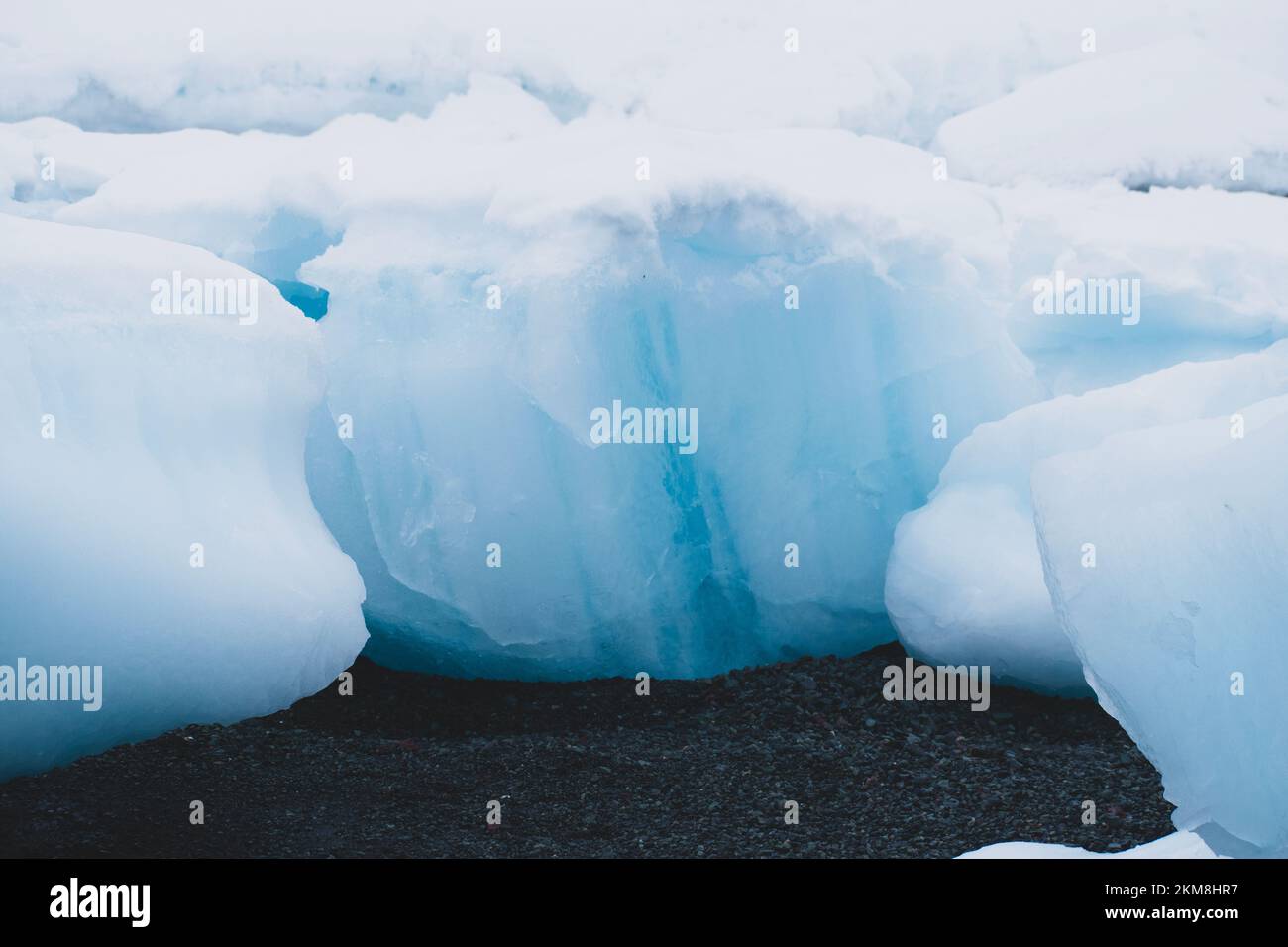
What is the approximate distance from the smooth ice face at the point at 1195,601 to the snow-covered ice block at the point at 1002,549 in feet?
6.23

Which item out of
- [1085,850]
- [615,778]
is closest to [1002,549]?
[1085,850]

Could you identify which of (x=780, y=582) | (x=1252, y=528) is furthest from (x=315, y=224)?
(x=1252, y=528)

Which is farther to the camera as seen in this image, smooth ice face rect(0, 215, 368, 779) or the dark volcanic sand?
the dark volcanic sand

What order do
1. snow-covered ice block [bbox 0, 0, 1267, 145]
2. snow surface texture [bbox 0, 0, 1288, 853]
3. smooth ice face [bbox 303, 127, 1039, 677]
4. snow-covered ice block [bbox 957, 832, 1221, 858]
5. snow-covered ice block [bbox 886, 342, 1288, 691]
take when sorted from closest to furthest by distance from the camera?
snow surface texture [bbox 0, 0, 1288, 853] → snow-covered ice block [bbox 957, 832, 1221, 858] → smooth ice face [bbox 303, 127, 1039, 677] → snow-covered ice block [bbox 886, 342, 1288, 691] → snow-covered ice block [bbox 0, 0, 1267, 145]

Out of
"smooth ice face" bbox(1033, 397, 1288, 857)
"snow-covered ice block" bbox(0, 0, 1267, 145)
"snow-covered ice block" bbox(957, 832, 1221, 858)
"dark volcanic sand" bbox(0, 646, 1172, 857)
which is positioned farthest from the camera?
"snow-covered ice block" bbox(0, 0, 1267, 145)

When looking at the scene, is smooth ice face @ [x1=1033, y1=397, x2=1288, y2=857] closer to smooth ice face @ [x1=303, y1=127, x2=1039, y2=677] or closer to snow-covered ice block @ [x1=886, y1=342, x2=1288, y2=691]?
snow-covered ice block @ [x1=886, y1=342, x2=1288, y2=691]

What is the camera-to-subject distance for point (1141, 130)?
747 cm

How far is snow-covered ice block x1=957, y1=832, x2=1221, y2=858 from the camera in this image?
12.9ft

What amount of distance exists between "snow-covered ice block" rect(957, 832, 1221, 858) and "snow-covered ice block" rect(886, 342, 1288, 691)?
1313 mm

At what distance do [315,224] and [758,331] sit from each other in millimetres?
2113

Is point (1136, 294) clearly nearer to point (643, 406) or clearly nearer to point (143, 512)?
point (643, 406)

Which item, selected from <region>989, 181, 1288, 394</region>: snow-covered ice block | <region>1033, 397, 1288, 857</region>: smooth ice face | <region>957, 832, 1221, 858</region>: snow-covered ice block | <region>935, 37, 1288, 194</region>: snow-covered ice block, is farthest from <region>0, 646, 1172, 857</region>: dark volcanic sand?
<region>935, 37, 1288, 194</region>: snow-covered ice block

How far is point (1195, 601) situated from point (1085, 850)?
1.30m
